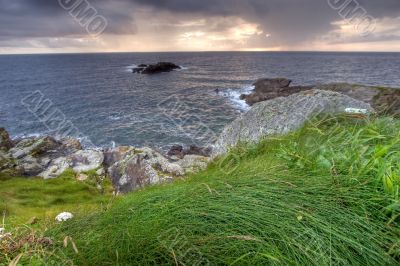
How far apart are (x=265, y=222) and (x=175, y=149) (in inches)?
1088

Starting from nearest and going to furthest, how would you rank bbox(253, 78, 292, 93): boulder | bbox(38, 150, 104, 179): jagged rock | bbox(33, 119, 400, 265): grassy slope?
bbox(33, 119, 400, 265): grassy slope, bbox(38, 150, 104, 179): jagged rock, bbox(253, 78, 292, 93): boulder

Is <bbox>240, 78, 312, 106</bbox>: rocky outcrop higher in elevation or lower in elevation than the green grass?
lower

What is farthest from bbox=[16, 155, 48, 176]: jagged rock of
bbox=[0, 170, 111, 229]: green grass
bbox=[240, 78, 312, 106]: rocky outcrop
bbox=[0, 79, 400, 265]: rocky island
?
bbox=[240, 78, 312, 106]: rocky outcrop

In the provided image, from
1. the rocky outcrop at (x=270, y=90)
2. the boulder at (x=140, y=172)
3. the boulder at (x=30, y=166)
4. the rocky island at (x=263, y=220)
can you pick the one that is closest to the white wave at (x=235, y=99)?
the rocky outcrop at (x=270, y=90)

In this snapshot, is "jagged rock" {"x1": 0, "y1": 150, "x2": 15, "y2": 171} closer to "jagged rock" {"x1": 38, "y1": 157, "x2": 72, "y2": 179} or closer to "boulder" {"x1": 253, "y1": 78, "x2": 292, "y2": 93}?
"jagged rock" {"x1": 38, "y1": 157, "x2": 72, "y2": 179}

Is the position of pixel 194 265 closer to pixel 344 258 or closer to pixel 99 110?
pixel 344 258

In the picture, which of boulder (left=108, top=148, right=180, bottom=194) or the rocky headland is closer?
the rocky headland

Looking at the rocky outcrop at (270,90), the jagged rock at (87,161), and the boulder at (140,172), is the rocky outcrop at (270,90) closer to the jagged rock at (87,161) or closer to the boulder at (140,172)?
the jagged rock at (87,161)

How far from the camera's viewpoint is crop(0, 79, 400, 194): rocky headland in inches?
395

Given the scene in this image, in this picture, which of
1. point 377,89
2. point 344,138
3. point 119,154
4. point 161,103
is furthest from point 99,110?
point 344,138

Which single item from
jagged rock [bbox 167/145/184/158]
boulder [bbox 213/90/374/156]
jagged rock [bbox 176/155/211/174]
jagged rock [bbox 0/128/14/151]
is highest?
boulder [bbox 213/90/374/156]

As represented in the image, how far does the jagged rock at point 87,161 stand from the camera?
22661mm

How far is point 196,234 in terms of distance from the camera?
2734mm

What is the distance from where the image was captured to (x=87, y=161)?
23.7 metres
